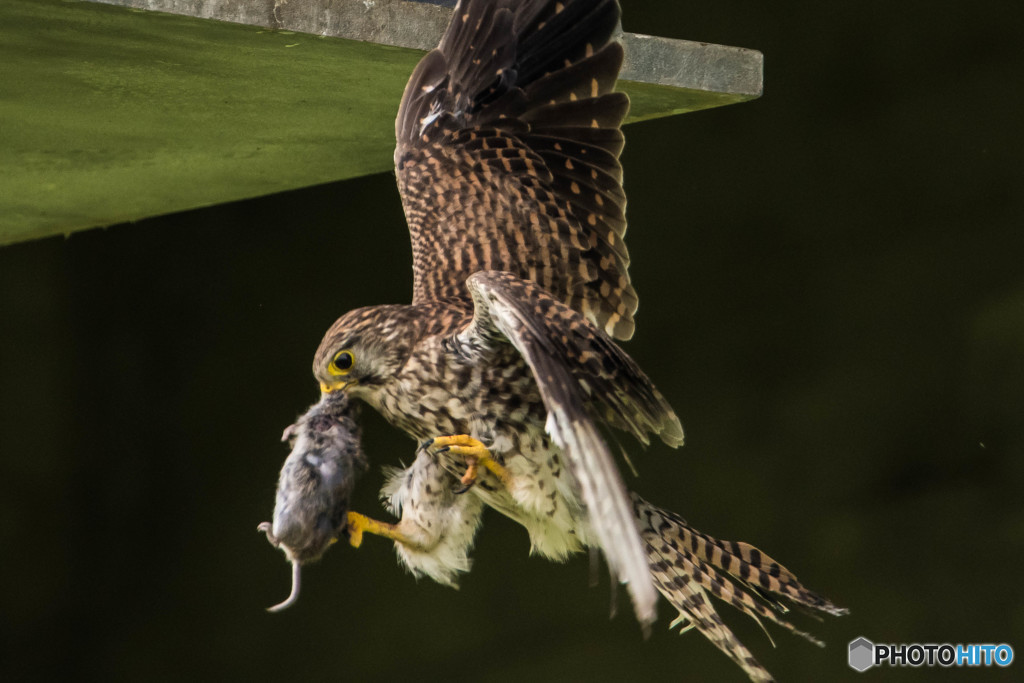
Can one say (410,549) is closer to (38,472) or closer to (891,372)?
(891,372)

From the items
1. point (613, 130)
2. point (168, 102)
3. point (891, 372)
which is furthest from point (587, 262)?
point (891, 372)

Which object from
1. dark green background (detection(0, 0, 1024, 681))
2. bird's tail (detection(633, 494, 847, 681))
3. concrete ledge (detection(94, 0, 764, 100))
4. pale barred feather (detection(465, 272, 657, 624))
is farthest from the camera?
dark green background (detection(0, 0, 1024, 681))

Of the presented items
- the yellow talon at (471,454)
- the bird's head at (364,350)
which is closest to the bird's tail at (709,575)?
the yellow talon at (471,454)

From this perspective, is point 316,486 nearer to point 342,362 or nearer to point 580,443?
point 342,362

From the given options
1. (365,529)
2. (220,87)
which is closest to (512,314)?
(365,529)

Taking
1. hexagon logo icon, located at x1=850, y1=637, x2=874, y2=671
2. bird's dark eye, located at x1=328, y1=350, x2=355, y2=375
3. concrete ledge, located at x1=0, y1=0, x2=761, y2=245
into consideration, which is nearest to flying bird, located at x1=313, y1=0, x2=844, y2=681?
bird's dark eye, located at x1=328, y1=350, x2=355, y2=375

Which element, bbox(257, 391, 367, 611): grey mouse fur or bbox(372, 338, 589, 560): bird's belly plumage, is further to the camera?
bbox(372, 338, 589, 560): bird's belly plumage

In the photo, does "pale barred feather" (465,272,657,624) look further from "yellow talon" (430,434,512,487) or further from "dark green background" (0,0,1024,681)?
"dark green background" (0,0,1024,681)
